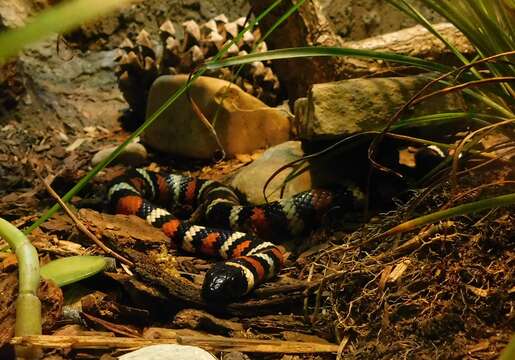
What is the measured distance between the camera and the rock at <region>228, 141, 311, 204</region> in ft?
11.5

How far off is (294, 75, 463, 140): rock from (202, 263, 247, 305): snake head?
0.89 m

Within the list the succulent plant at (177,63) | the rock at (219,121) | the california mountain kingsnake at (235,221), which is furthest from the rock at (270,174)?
the succulent plant at (177,63)

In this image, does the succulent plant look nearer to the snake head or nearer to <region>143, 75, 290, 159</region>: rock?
<region>143, 75, 290, 159</region>: rock

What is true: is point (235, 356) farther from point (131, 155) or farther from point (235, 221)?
point (131, 155)

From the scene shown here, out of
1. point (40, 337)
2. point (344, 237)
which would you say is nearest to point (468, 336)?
point (344, 237)

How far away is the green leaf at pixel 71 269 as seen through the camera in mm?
2045

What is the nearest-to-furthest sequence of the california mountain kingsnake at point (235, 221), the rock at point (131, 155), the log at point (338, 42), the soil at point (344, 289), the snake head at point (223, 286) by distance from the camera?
the soil at point (344, 289) → the snake head at point (223, 286) → the california mountain kingsnake at point (235, 221) → the log at point (338, 42) → the rock at point (131, 155)

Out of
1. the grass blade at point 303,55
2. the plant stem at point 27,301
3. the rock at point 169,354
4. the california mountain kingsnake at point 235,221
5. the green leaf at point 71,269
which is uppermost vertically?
the grass blade at point 303,55

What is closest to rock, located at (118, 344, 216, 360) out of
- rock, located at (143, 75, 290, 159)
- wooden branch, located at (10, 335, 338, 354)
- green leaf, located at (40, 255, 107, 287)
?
wooden branch, located at (10, 335, 338, 354)

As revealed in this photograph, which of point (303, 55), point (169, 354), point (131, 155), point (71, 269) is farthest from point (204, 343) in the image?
point (131, 155)

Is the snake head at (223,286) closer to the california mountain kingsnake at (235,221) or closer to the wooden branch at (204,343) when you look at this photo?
the california mountain kingsnake at (235,221)

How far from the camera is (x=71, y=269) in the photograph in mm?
2117

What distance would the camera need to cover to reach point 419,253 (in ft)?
7.03

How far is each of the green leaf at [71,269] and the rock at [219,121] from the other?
80.3 inches
